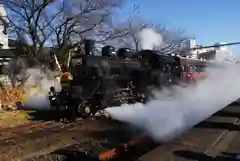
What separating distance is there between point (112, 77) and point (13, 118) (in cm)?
535

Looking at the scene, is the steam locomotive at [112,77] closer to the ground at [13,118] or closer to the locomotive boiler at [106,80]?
the locomotive boiler at [106,80]

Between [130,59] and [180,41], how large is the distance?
41260mm

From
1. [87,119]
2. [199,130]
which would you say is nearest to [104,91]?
[87,119]

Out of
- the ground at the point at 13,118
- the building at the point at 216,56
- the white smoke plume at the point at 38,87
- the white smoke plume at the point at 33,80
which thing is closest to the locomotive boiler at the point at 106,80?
the ground at the point at 13,118

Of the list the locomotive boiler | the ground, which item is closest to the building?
the locomotive boiler

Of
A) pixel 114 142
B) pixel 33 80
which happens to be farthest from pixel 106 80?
pixel 33 80

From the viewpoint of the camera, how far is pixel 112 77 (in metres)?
15.8

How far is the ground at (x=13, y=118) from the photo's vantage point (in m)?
15.6

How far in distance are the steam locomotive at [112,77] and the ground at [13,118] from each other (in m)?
2.17

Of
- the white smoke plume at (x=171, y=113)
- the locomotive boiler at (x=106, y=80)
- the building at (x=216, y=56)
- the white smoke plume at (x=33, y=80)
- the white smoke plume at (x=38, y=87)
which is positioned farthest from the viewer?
the building at (x=216, y=56)

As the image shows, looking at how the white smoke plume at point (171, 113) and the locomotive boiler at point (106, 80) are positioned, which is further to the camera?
the locomotive boiler at point (106, 80)

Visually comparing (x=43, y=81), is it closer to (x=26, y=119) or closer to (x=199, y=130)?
(x=26, y=119)

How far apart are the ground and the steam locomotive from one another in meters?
2.17

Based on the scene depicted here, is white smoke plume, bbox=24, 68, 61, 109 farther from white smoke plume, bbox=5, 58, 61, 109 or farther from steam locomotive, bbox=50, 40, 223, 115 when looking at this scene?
steam locomotive, bbox=50, 40, 223, 115
